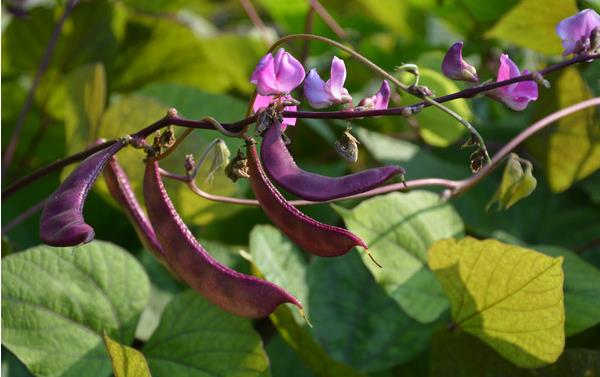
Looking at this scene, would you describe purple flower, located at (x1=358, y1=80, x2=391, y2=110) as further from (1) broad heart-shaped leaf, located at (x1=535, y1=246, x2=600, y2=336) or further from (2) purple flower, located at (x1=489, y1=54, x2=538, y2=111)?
(1) broad heart-shaped leaf, located at (x1=535, y1=246, x2=600, y2=336)

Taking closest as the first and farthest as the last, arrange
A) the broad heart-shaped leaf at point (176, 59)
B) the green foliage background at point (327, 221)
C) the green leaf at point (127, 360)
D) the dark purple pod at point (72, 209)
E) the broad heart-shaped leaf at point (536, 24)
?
the dark purple pod at point (72, 209)
the green leaf at point (127, 360)
the green foliage background at point (327, 221)
the broad heart-shaped leaf at point (536, 24)
the broad heart-shaped leaf at point (176, 59)

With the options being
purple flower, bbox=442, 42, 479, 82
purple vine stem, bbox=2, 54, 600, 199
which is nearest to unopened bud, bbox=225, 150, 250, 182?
purple vine stem, bbox=2, 54, 600, 199

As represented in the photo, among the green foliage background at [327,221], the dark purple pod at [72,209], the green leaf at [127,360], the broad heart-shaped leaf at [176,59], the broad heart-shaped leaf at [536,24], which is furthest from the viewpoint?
the broad heart-shaped leaf at [176,59]

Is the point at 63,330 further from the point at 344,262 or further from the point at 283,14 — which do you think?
the point at 283,14

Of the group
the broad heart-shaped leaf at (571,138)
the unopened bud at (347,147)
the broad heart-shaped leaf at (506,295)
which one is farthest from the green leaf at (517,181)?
the broad heart-shaped leaf at (571,138)

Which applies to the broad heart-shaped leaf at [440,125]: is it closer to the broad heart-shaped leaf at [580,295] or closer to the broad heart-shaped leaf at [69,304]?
the broad heart-shaped leaf at [580,295]

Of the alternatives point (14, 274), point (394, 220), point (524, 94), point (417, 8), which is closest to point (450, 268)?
point (394, 220)

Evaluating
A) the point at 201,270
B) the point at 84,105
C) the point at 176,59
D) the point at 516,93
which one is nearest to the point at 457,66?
the point at 516,93
